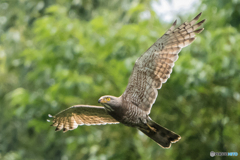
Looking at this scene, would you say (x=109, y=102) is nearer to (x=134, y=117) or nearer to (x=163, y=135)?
(x=134, y=117)

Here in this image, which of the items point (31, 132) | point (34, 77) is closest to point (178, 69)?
point (34, 77)

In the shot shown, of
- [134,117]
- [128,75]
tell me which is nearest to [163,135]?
[134,117]

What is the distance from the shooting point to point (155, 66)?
3869 mm

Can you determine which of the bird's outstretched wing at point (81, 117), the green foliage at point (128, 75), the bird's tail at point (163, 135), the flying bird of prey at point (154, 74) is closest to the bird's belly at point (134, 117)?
the flying bird of prey at point (154, 74)

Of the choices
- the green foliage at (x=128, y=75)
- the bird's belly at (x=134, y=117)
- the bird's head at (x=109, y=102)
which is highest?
the green foliage at (x=128, y=75)

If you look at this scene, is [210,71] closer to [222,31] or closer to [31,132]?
[222,31]

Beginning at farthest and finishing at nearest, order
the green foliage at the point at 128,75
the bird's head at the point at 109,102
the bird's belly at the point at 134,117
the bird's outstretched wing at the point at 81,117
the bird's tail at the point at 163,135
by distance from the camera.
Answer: the green foliage at the point at 128,75
the bird's outstretched wing at the point at 81,117
the bird's tail at the point at 163,135
the bird's belly at the point at 134,117
the bird's head at the point at 109,102

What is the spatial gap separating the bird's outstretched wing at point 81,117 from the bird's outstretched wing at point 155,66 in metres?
0.68

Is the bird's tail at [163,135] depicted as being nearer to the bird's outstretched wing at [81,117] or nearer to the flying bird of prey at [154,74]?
the flying bird of prey at [154,74]

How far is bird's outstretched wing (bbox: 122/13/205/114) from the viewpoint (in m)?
3.80

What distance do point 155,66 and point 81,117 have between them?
1333mm

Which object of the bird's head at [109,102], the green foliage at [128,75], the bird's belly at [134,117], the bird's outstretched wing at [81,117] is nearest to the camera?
the bird's head at [109,102]

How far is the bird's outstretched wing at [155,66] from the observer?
3.80m

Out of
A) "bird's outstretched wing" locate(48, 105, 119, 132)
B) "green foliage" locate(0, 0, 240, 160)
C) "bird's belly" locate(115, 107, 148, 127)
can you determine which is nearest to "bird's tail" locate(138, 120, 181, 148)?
"bird's belly" locate(115, 107, 148, 127)
